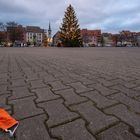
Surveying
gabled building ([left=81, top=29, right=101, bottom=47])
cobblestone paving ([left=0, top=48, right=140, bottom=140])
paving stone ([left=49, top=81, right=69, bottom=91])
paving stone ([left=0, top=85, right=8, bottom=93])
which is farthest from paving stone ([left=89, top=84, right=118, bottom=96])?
gabled building ([left=81, top=29, right=101, bottom=47])

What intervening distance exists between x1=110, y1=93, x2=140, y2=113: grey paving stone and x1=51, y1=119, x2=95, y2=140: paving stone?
750 mm

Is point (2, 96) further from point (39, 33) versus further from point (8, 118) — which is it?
point (39, 33)

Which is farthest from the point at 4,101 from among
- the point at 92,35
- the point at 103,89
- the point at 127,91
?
the point at 92,35

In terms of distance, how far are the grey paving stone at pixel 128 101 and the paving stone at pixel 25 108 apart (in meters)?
1.09

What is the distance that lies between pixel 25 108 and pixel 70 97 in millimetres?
706

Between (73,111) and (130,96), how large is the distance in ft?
3.36

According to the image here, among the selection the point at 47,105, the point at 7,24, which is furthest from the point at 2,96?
the point at 7,24

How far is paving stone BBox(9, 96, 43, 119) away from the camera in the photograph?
2.23 m

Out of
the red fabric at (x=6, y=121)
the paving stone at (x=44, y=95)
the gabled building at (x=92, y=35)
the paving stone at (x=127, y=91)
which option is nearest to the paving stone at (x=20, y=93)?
the paving stone at (x=44, y=95)

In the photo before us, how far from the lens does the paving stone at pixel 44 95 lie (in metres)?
2.80

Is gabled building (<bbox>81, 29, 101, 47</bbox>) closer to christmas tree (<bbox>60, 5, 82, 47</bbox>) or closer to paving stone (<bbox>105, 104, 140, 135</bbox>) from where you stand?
christmas tree (<bbox>60, 5, 82, 47</bbox>)

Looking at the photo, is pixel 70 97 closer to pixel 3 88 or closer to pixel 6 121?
pixel 6 121

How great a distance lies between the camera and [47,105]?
253cm

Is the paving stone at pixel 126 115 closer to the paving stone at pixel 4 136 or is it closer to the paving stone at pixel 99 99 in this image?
the paving stone at pixel 99 99
